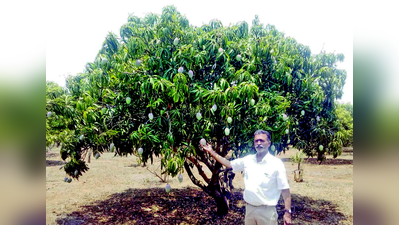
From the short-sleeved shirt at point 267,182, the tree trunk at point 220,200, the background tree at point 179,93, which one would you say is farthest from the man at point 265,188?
the tree trunk at point 220,200

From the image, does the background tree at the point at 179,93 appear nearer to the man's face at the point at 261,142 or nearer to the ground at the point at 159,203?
the man's face at the point at 261,142

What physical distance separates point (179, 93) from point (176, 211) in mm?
3473

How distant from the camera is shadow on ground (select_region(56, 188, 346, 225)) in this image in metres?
5.00

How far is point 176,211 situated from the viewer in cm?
550

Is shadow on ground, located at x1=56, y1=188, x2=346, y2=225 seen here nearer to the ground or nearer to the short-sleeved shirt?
the ground

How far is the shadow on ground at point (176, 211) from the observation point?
500 cm

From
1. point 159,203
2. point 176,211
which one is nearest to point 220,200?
point 176,211

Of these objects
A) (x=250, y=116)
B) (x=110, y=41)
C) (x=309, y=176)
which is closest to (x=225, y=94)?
(x=250, y=116)

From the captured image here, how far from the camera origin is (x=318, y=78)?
4.36 m

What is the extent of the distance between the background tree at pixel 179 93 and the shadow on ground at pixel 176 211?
1531 mm

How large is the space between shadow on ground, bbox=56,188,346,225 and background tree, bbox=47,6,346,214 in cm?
153

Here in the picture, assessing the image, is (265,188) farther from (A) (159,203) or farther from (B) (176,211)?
(A) (159,203)

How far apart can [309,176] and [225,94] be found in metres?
9.94
